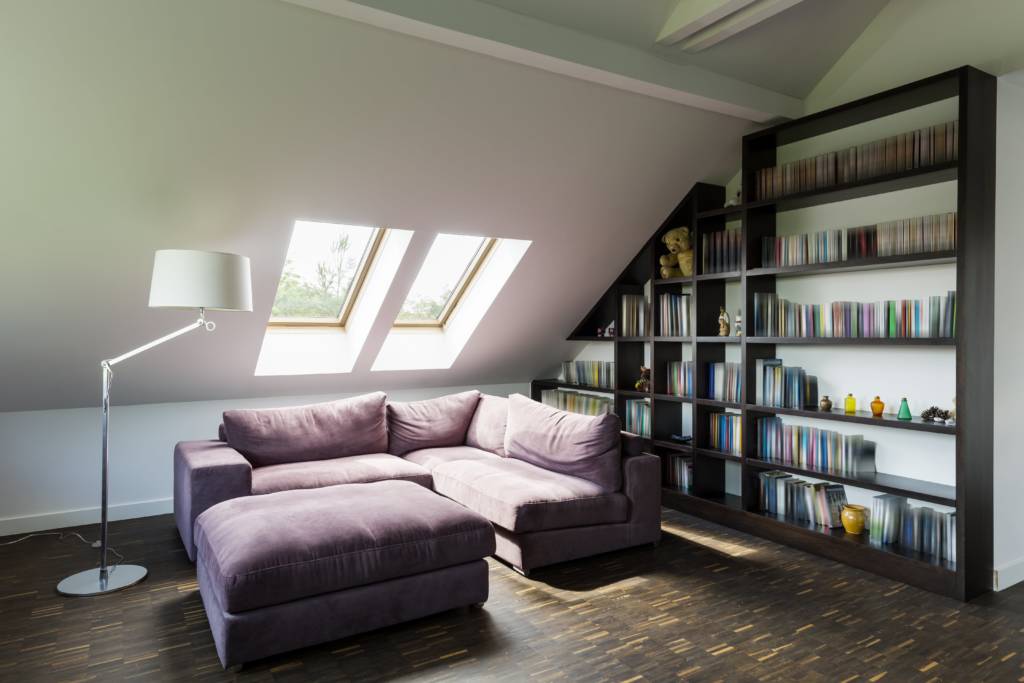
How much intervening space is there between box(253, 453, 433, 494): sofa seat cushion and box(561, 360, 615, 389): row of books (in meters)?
1.89

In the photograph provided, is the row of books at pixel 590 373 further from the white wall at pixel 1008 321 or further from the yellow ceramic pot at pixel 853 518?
the white wall at pixel 1008 321

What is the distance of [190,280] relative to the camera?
3197 mm

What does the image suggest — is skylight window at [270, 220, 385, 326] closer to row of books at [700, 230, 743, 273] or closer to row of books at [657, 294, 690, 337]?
row of books at [657, 294, 690, 337]

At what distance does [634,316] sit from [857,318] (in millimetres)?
1822

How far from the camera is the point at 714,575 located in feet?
11.7

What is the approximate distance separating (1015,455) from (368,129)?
371cm

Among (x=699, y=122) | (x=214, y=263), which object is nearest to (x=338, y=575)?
(x=214, y=263)

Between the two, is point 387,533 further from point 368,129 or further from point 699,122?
point 699,122

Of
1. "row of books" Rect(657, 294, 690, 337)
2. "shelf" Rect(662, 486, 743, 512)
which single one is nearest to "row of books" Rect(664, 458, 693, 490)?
"shelf" Rect(662, 486, 743, 512)

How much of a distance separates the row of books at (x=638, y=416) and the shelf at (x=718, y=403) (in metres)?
0.61

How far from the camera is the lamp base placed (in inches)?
132

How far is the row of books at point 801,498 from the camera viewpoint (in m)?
3.97

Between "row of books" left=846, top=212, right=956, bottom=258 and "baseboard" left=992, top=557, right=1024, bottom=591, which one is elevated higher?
"row of books" left=846, top=212, right=956, bottom=258

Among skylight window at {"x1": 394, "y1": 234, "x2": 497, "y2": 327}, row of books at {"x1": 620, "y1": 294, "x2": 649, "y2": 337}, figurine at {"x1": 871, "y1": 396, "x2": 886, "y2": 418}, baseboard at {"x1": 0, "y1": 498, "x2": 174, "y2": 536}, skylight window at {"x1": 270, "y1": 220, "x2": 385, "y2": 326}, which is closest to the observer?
figurine at {"x1": 871, "y1": 396, "x2": 886, "y2": 418}
